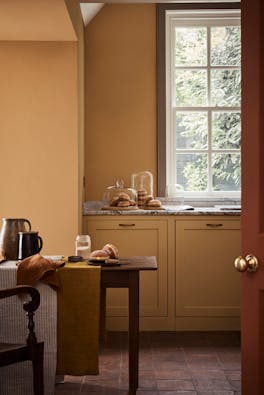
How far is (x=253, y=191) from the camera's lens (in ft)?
7.08

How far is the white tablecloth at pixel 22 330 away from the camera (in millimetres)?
3324

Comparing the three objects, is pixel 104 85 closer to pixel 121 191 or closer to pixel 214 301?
pixel 121 191

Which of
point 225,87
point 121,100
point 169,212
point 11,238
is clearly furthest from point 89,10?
point 11,238

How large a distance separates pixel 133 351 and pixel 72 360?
0.33m

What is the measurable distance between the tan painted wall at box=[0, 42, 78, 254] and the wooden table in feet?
4.74

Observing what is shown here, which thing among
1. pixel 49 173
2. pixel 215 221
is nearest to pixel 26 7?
pixel 49 173

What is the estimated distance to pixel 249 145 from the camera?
2180mm

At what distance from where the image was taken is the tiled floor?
371 centimetres

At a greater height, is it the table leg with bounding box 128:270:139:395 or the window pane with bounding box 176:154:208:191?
the window pane with bounding box 176:154:208:191

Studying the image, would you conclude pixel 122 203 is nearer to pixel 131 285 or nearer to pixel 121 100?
pixel 121 100

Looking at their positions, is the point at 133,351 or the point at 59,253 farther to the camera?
the point at 59,253

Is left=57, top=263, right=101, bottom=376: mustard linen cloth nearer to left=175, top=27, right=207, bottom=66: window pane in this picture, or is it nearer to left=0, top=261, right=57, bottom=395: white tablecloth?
left=0, top=261, right=57, bottom=395: white tablecloth

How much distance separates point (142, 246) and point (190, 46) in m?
1.89

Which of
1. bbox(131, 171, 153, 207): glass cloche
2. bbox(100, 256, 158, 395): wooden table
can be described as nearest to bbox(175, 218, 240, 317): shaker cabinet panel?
bbox(131, 171, 153, 207): glass cloche
